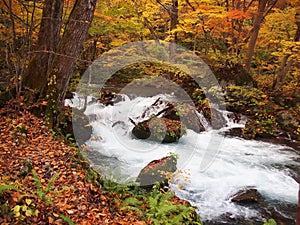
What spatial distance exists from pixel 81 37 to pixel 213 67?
407 inches

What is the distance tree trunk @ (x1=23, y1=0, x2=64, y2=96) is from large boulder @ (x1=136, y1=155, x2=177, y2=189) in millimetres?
3478

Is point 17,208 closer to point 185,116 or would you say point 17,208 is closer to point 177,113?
point 177,113

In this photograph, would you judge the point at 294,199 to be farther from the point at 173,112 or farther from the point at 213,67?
the point at 213,67

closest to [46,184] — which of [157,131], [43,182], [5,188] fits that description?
[43,182]

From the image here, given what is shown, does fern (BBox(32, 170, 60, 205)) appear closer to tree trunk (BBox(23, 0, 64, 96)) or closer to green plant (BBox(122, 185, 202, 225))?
green plant (BBox(122, 185, 202, 225))

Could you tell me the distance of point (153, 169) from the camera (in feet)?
22.8

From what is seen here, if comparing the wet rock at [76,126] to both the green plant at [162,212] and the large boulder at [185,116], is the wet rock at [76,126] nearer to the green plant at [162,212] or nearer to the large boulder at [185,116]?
the large boulder at [185,116]

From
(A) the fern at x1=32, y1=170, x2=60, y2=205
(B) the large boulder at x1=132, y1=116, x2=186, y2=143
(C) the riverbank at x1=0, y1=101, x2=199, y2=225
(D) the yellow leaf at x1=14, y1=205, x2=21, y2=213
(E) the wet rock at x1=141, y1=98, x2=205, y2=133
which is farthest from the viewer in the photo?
(E) the wet rock at x1=141, y1=98, x2=205, y2=133

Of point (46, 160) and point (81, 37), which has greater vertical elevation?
point (81, 37)

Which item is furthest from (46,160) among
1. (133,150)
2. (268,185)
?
(268,185)

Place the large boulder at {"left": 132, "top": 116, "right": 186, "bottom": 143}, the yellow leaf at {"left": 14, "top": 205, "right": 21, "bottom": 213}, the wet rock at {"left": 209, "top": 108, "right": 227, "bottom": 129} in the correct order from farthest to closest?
the wet rock at {"left": 209, "top": 108, "right": 227, "bottom": 129}, the large boulder at {"left": 132, "top": 116, "right": 186, "bottom": 143}, the yellow leaf at {"left": 14, "top": 205, "right": 21, "bottom": 213}

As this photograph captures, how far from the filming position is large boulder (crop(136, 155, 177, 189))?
6590 mm

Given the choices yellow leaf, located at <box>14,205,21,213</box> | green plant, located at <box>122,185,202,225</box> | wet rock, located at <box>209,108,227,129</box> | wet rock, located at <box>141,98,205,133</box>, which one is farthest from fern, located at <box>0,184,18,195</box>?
wet rock, located at <box>209,108,227,129</box>

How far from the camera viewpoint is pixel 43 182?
4121 mm
